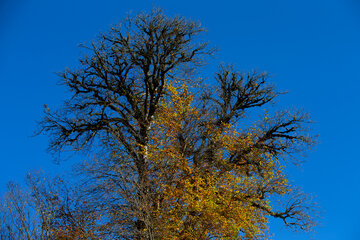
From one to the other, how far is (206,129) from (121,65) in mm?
6066

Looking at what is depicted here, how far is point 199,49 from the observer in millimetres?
22469

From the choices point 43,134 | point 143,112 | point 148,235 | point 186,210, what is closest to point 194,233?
point 186,210

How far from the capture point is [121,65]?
70.2ft

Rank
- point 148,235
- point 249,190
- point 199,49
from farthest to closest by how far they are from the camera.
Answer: point 199,49, point 249,190, point 148,235

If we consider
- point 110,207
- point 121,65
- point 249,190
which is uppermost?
point 121,65

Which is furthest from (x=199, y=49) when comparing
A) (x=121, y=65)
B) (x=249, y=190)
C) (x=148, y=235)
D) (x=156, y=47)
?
(x=148, y=235)

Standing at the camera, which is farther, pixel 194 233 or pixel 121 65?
pixel 121 65

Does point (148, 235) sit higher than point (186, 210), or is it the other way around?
point (186, 210)

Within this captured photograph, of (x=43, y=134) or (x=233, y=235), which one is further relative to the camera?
(x=43, y=134)

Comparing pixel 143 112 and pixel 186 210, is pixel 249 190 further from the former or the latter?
pixel 143 112

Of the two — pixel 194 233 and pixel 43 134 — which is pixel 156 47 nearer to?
pixel 43 134

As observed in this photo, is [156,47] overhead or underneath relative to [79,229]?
overhead

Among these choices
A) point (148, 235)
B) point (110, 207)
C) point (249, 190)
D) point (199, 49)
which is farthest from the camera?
point (199, 49)

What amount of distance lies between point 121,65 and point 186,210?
362 inches
